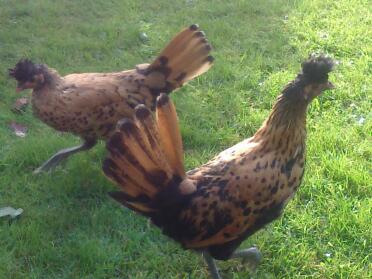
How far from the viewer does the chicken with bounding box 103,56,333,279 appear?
2.85m

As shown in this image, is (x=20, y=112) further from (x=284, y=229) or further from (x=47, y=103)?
(x=284, y=229)

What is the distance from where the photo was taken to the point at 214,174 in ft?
10.1

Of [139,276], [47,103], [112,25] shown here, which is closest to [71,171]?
[47,103]

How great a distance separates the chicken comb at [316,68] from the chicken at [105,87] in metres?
1.31

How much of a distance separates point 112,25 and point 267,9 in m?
2.00

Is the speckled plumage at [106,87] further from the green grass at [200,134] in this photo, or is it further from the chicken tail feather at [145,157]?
the chicken tail feather at [145,157]

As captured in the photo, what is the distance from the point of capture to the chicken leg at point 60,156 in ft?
14.3

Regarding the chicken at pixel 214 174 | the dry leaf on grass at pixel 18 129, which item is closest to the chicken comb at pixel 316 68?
the chicken at pixel 214 174

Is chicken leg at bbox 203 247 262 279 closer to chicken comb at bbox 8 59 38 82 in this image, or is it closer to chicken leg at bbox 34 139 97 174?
chicken leg at bbox 34 139 97 174

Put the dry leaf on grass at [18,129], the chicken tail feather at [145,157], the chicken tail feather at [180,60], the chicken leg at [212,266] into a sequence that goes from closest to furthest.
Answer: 1. the chicken tail feather at [145,157]
2. the chicken leg at [212,266]
3. the chicken tail feather at [180,60]
4. the dry leaf on grass at [18,129]

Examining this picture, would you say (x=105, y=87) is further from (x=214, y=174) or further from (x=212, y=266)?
(x=212, y=266)

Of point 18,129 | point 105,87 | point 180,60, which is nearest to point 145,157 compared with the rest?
point 105,87

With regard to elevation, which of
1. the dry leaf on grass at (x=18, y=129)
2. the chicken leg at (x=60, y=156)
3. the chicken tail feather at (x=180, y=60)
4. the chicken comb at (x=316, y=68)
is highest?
the chicken comb at (x=316, y=68)

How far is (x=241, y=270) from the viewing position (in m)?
3.57
